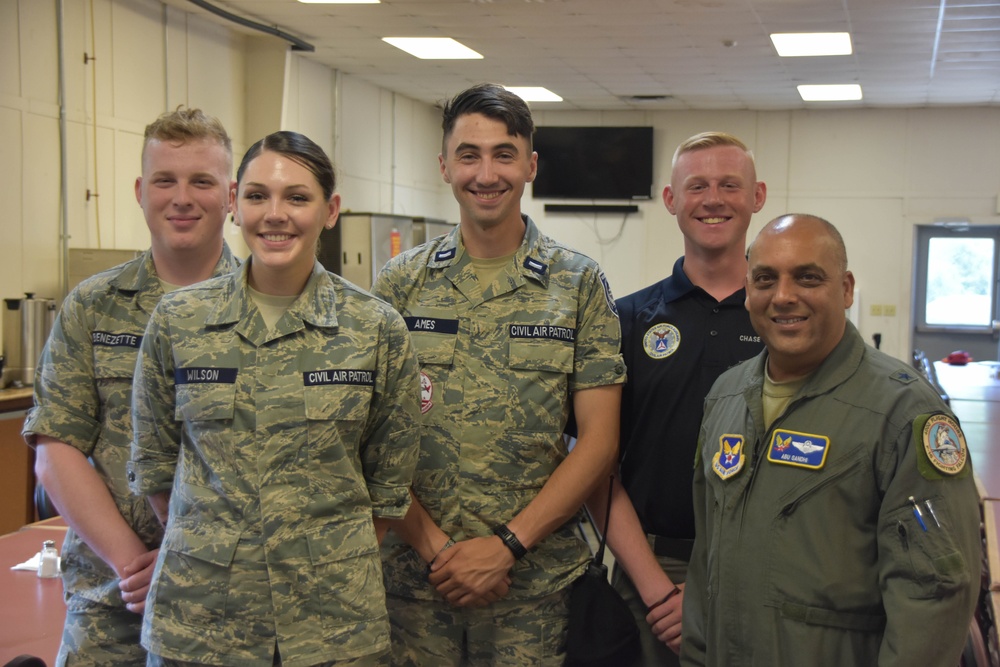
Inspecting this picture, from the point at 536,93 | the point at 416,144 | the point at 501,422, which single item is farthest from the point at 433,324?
the point at 416,144

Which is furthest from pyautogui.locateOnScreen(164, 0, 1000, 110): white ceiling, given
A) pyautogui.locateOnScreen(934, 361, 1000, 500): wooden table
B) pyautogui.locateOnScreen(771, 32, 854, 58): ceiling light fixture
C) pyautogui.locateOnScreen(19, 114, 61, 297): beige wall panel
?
pyautogui.locateOnScreen(934, 361, 1000, 500): wooden table

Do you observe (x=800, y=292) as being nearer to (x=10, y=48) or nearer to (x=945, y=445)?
(x=945, y=445)

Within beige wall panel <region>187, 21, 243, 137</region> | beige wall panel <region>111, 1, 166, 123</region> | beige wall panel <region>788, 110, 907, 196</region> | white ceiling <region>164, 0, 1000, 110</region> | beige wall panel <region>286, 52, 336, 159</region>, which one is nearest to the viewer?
beige wall panel <region>111, 1, 166, 123</region>

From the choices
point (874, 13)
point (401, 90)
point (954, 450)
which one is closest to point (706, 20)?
point (874, 13)

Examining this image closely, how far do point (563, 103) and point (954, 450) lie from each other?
10.3 metres

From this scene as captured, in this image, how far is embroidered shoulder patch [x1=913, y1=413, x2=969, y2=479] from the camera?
168 centimetres

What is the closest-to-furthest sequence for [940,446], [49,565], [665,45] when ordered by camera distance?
[940,446], [49,565], [665,45]

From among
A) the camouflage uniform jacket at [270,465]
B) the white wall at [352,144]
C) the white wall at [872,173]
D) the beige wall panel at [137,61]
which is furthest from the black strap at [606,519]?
the white wall at [872,173]

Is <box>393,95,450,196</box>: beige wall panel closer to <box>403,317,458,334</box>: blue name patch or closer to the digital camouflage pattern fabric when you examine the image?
<box>403,317,458,334</box>: blue name patch

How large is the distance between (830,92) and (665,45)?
309 centimetres

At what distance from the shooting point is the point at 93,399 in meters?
2.10

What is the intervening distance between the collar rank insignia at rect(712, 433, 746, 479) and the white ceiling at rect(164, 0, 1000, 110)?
17.1 feet

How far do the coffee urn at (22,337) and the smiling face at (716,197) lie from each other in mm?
4496

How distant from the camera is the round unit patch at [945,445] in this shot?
1678mm
